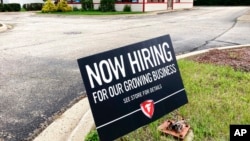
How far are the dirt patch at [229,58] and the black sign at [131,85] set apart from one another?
12.2 ft

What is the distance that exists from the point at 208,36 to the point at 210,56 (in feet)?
16.5

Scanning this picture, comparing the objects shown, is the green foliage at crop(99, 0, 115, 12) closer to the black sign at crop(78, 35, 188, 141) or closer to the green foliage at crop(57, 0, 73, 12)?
the green foliage at crop(57, 0, 73, 12)

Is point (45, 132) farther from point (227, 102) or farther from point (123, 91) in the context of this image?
point (227, 102)

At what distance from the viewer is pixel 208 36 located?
12.9 meters

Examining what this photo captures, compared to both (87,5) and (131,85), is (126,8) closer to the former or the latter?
(87,5)

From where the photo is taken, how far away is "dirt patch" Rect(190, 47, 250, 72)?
7.06m

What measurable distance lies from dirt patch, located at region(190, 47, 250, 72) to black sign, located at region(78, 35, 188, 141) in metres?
3.72

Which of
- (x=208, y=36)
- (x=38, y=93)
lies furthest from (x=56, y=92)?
(x=208, y=36)

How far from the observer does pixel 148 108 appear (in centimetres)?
333

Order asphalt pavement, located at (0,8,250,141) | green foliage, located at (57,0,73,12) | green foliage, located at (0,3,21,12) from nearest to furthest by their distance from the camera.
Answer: asphalt pavement, located at (0,8,250,141) → green foliage, located at (57,0,73,12) → green foliage, located at (0,3,21,12)

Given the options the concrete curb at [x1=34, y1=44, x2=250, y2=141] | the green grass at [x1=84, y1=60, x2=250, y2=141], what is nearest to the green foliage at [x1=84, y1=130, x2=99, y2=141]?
the concrete curb at [x1=34, y1=44, x2=250, y2=141]

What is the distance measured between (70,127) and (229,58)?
5000 millimetres

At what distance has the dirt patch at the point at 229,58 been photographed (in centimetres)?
706

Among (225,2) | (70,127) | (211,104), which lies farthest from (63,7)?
(70,127)
